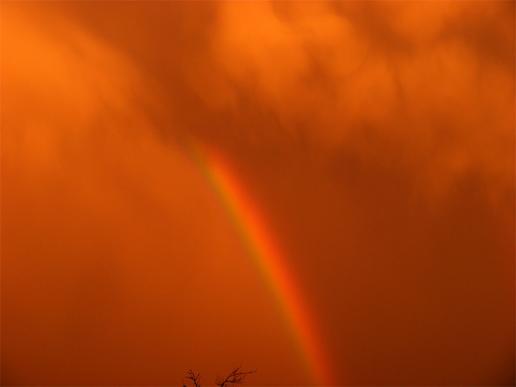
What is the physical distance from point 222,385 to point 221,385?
0.05 meters

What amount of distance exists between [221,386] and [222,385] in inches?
1.5

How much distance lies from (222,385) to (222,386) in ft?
0.27

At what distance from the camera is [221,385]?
44.1ft

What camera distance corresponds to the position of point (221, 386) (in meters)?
13.5

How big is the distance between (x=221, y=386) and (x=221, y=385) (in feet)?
0.22

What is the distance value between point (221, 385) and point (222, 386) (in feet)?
0.40

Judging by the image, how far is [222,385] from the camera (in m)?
13.5

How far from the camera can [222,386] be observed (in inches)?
533

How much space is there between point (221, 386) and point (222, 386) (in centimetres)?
6
